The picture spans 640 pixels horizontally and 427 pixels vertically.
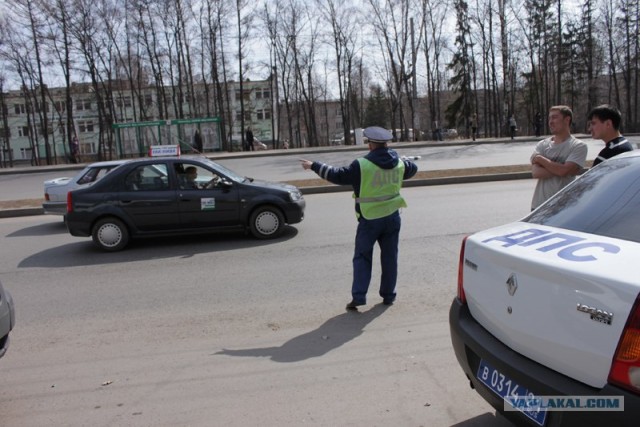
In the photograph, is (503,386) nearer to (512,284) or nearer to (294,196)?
(512,284)

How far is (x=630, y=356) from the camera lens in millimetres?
1803

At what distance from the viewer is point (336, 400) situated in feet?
10.8

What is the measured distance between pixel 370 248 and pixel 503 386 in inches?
102

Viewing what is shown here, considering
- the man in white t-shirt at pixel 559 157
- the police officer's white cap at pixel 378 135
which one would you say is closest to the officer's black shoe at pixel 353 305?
the police officer's white cap at pixel 378 135

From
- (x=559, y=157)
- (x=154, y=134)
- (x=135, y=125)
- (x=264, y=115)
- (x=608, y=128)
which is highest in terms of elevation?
(x=264, y=115)

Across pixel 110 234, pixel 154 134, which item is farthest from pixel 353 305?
pixel 154 134

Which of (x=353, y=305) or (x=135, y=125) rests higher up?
(x=135, y=125)

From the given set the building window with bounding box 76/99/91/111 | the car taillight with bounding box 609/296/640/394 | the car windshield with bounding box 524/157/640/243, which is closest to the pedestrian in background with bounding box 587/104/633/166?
the car windshield with bounding box 524/157/640/243

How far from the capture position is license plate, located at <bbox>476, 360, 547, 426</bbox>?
214 cm

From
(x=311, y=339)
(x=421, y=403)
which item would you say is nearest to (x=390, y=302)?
(x=311, y=339)

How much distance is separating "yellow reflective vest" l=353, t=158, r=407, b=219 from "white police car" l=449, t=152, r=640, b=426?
188 cm

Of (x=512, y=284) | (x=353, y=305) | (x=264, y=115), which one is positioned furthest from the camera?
(x=264, y=115)

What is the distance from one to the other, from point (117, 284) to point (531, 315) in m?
5.57

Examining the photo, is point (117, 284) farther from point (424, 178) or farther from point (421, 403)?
point (424, 178)
